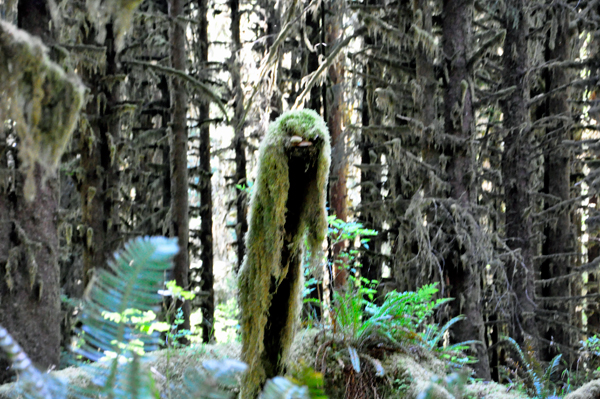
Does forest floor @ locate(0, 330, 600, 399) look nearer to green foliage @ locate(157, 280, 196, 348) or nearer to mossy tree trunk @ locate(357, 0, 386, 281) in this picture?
green foliage @ locate(157, 280, 196, 348)

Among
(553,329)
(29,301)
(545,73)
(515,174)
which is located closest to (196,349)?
(29,301)

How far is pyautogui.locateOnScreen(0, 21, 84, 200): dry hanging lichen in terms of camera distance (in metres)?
3.97

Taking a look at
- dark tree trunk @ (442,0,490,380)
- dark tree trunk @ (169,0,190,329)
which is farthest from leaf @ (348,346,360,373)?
dark tree trunk @ (169,0,190,329)

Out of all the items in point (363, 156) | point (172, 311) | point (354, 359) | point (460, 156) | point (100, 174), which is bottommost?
point (354, 359)

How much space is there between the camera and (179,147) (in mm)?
11109

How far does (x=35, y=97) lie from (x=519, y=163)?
10.3 m

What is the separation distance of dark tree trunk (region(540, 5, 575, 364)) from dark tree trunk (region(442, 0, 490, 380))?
536 cm

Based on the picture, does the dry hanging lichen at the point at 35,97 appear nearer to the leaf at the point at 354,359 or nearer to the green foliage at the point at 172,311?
the green foliage at the point at 172,311

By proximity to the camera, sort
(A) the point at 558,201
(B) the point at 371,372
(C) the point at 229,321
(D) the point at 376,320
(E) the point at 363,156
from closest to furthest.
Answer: (B) the point at 371,372
(D) the point at 376,320
(C) the point at 229,321
(A) the point at 558,201
(E) the point at 363,156

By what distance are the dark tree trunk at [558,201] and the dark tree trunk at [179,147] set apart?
9.05 metres

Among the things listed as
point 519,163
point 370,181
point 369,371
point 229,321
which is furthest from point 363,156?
point 369,371

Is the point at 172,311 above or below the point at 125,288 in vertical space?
below

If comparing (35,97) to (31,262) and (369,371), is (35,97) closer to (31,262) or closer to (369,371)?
(31,262)

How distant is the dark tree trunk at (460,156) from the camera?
24.4 ft
